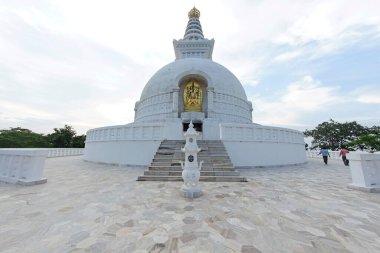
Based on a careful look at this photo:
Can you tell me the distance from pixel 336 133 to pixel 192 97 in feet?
113

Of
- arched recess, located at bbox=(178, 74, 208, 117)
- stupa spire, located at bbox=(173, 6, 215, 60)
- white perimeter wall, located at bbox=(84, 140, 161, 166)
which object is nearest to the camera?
white perimeter wall, located at bbox=(84, 140, 161, 166)

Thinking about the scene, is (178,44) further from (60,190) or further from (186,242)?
(186,242)

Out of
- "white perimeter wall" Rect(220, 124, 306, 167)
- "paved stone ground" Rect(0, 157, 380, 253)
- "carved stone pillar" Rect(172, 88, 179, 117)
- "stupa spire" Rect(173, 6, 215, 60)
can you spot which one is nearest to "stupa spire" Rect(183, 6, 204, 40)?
"stupa spire" Rect(173, 6, 215, 60)

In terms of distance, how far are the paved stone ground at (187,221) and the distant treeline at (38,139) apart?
123 feet

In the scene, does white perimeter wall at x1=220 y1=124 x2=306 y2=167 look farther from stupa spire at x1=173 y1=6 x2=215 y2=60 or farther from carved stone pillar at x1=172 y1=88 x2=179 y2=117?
stupa spire at x1=173 y1=6 x2=215 y2=60

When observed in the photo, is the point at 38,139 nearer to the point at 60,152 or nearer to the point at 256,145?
the point at 60,152

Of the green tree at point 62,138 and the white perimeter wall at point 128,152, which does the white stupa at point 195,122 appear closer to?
the white perimeter wall at point 128,152

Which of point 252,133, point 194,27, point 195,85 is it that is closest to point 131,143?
point 252,133

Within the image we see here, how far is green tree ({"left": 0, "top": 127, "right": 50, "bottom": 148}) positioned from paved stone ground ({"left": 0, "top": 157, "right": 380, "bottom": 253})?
37.4 meters

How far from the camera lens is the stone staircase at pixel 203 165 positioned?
798cm

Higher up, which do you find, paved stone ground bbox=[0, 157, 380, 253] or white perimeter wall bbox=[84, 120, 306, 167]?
white perimeter wall bbox=[84, 120, 306, 167]

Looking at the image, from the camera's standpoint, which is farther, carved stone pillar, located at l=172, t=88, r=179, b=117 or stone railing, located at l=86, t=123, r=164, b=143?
carved stone pillar, located at l=172, t=88, r=179, b=117

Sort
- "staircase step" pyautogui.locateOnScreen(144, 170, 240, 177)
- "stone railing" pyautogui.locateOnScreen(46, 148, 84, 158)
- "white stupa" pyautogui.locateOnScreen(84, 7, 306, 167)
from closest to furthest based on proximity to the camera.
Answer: "staircase step" pyautogui.locateOnScreen(144, 170, 240, 177)
"white stupa" pyautogui.locateOnScreen(84, 7, 306, 167)
"stone railing" pyautogui.locateOnScreen(46, 148, 84, 158)

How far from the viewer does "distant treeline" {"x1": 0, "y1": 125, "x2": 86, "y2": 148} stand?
33000 millimetres
